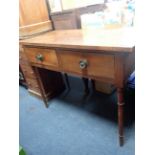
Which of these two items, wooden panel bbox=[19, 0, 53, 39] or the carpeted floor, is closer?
the carpeted floor

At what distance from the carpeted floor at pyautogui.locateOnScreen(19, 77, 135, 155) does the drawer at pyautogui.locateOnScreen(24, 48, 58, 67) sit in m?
0.56

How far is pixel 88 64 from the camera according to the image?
0.96m

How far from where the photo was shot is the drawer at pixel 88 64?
0.88 metres

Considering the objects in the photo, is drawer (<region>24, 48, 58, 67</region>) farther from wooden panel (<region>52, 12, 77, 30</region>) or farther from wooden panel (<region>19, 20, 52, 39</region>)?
wooden panel (<region>52, 12, 77, 30</region>)

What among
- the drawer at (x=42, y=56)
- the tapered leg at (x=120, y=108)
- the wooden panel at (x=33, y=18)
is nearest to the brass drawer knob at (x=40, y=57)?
the drawer at (x=42, y=56)

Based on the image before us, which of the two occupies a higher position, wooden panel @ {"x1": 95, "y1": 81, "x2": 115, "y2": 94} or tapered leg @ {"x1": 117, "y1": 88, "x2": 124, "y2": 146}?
tapered leg @ {"x1": 117, "y1": 88, "x2": 124, "y2": 146}

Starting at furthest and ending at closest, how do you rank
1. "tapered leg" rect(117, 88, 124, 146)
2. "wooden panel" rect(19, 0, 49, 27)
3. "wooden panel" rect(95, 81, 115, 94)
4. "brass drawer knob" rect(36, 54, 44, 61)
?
"wooden panel" rect(95, 81, 115, 94)
"wooden panel" rect(19, 0, 49, 27)
"brass drawer knob" rect(36, 54, 44, 61)
"tapered leg" rect(117, 88, 124, 146)

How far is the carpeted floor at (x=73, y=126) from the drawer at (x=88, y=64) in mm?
551

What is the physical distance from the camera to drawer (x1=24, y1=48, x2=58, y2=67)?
1177mm

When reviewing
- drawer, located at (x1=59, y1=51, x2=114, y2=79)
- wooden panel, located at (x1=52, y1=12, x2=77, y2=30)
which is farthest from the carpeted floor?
wooden panel, located at (x1=52, y1=12, x2=77, y2=30)

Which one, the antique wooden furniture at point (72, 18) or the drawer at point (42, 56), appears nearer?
the drawer at point (42, 56)

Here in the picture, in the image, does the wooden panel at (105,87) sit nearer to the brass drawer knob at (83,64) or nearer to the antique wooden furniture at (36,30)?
the antique wooden furniture at (36,30)
